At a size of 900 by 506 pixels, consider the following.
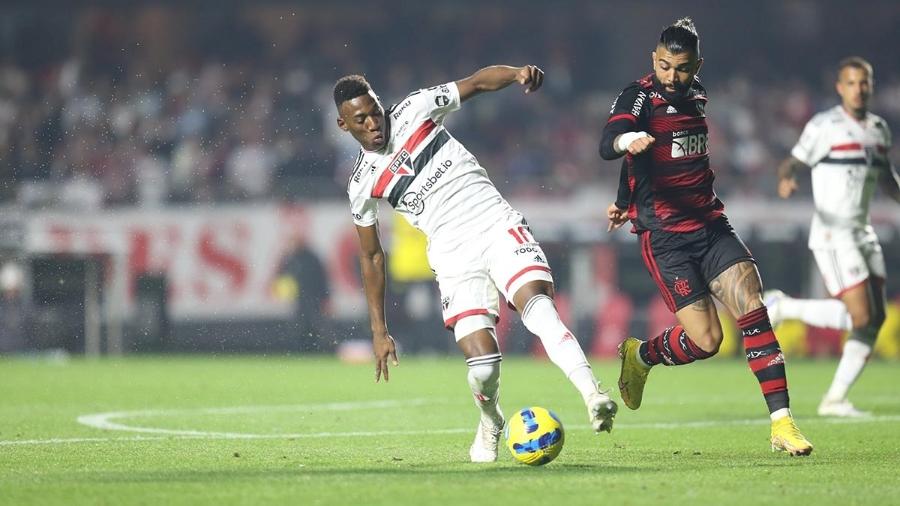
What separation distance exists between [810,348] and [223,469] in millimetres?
16293

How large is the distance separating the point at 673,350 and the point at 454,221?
183 centimetres

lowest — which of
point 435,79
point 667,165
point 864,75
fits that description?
point 667,165

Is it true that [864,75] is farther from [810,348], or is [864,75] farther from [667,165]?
[810,348]

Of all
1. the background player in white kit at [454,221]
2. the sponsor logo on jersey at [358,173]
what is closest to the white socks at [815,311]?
the background player in white kit at [454,221]

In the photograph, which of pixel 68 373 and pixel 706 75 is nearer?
pixel 68 373

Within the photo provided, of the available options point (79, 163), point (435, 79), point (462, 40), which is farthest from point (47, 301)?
point (462, 40)

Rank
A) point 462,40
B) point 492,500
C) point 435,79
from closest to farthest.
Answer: point 492,500
point 435,79
point 462,40

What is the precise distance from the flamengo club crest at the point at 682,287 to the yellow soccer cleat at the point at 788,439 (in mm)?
961

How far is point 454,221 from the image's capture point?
7.66m

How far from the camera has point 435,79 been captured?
2830cm

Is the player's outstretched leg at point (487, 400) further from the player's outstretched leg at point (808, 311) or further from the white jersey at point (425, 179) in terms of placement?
the player's outstretched leg at point (808, 311)

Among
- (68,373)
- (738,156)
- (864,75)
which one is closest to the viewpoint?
(864,75)

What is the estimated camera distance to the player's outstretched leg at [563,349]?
6715 millimetres

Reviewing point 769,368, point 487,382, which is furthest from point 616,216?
point 487,382
